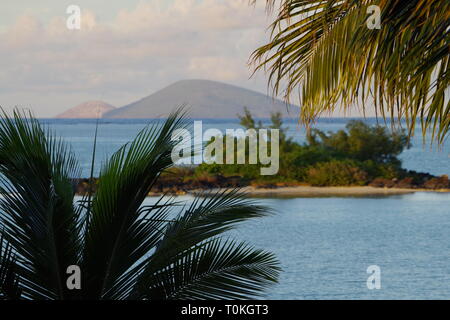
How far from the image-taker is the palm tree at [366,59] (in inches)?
111

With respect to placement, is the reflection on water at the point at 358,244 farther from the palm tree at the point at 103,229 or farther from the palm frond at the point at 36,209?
the palm frond at the point at 36,209

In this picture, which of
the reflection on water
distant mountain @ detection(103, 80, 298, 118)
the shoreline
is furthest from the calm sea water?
distant mountain @ detection(103, 80, 298, 118)

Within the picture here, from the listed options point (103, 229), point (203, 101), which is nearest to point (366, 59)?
point (103, 229)

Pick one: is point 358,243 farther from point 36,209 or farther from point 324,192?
point 36,209

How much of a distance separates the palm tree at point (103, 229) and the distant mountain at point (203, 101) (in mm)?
13320

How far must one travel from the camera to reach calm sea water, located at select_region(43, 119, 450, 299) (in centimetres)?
870

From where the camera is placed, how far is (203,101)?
57.1ft

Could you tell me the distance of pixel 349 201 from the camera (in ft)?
42.6

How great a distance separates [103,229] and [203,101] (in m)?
14.4

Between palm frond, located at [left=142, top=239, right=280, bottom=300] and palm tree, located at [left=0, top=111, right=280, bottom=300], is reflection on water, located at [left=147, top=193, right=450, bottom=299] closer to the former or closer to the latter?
palm frond, located at [left=142, top=239, right=280, bottom=300]

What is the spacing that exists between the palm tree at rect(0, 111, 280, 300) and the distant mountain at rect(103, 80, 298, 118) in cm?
1332

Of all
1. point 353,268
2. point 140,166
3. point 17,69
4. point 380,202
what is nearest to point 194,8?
point 17,69

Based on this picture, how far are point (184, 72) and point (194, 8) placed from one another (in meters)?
3.58
